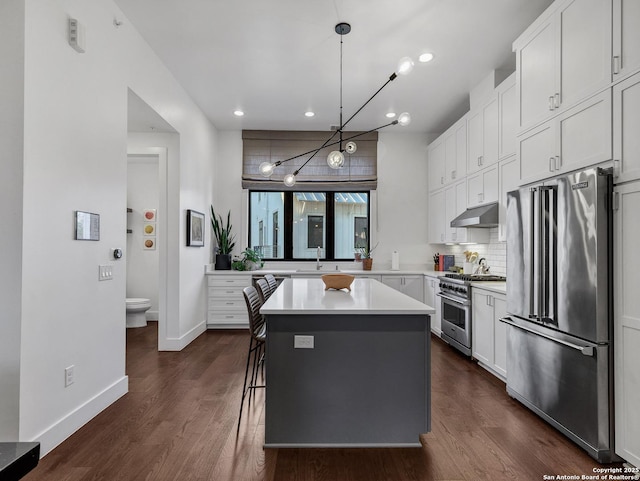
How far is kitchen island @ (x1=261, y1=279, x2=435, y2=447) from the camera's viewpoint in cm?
228

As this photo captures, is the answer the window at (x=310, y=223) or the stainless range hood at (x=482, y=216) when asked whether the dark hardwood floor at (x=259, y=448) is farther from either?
the window at (x=310, y=223)

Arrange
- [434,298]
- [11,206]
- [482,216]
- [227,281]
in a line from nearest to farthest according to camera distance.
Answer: [11,206] → [482,216] → [434,298] → [227,281]

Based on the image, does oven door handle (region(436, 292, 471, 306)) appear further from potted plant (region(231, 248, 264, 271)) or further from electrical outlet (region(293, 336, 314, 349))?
potted plant (region(231, 248, 264, 271))

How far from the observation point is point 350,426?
7.50 feet

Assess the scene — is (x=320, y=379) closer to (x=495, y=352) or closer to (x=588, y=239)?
(x=588, y=239)

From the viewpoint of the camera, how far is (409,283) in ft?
18.1

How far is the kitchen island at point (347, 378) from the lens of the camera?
7.47 feet

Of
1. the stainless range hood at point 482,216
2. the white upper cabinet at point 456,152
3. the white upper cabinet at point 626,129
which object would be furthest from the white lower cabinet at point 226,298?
the white upper cabinet at point 626,129

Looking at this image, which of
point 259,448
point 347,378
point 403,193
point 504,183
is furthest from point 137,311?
point 504,183

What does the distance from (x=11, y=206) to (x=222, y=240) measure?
152 inches

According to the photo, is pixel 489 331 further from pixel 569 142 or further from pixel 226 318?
pixel 226 318

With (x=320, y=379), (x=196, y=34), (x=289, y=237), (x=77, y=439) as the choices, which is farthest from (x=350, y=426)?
(x=289, y=237)

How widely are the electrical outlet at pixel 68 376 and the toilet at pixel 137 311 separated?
3269 millimetres

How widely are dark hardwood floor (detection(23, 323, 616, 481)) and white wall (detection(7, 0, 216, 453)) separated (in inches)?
10.6
